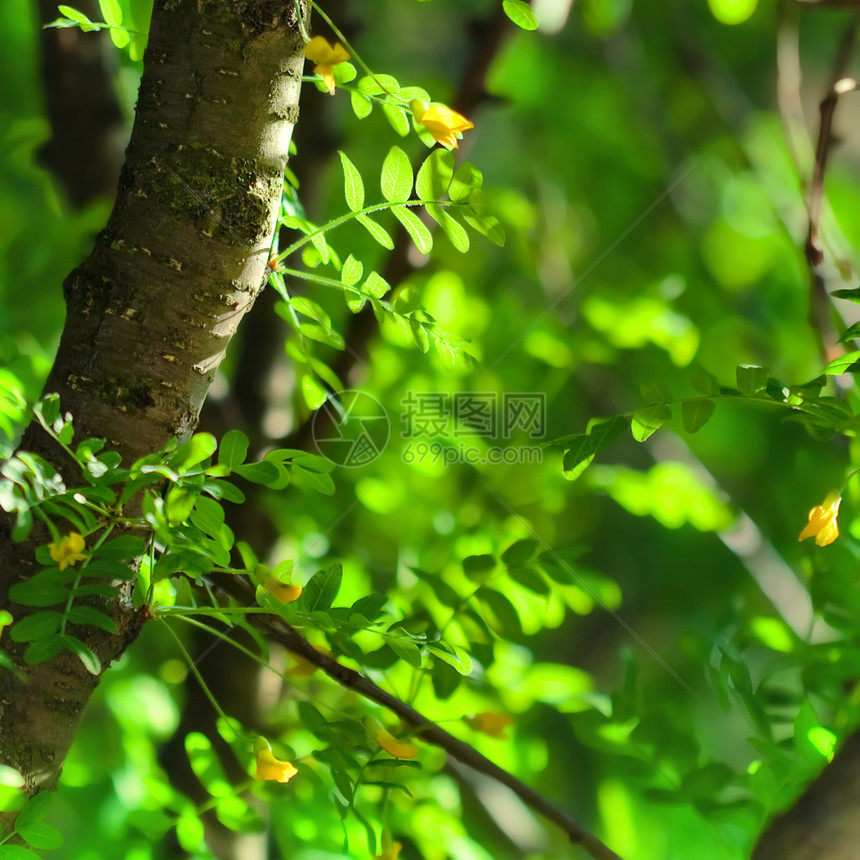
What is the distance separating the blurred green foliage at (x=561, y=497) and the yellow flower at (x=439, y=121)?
67mm

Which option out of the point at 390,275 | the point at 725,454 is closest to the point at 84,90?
the point at 390,275

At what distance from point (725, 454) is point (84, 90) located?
79cm

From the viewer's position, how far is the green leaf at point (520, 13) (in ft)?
0.86

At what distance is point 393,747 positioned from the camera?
294 mm

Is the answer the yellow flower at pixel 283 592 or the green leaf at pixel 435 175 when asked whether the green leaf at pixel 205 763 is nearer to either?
the yellow flower at pixel 283 592

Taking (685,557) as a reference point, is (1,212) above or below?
above

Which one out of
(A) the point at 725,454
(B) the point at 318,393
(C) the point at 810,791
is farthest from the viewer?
(A) the point at 725,454

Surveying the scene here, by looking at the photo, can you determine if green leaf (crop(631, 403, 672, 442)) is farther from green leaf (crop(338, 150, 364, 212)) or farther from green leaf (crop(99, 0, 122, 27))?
green leaf (crop(99, 0, 122, 27))

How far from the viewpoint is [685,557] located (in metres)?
1.06

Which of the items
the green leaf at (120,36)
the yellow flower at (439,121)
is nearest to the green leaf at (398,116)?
the yellow flower at (439,121)

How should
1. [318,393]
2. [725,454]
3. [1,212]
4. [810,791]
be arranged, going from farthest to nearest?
[725,454]
[1,212]
[318,393]
[810,791]

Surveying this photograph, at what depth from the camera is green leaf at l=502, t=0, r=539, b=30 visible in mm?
263

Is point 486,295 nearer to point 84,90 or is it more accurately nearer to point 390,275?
point 390,275

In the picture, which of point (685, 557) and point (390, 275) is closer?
point (390, 275)
